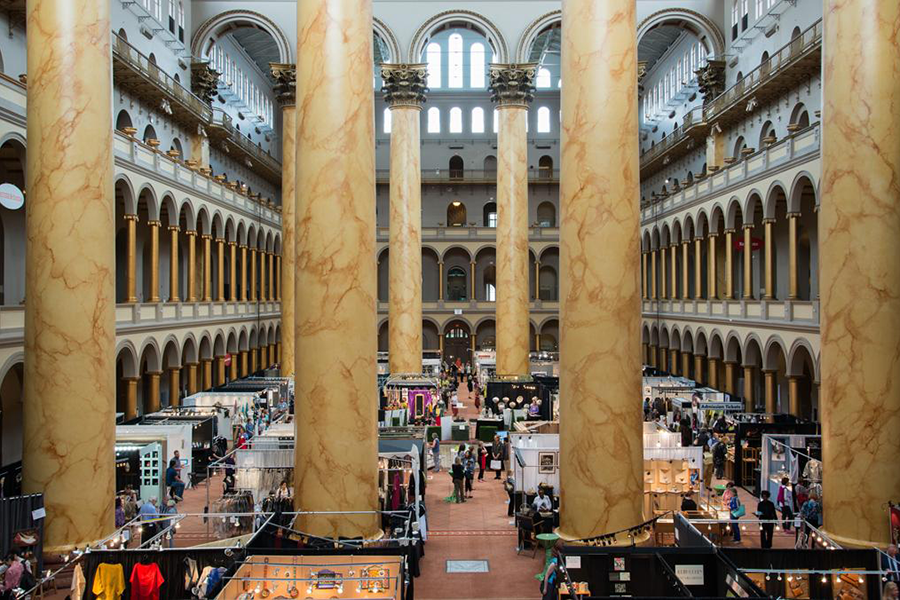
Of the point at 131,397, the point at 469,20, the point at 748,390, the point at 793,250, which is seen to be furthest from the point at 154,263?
the point at 748,390

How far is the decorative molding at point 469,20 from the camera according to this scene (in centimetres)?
3095

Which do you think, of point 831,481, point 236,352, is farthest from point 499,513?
point 236,352

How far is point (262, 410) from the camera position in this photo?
87.0ft

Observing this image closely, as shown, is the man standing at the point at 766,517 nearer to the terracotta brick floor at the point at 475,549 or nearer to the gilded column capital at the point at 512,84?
the terracotta brick floor at the point at 475,549

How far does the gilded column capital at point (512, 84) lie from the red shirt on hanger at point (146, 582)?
897 inches

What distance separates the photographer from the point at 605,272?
950 cm

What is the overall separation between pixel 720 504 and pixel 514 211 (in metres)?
14.8

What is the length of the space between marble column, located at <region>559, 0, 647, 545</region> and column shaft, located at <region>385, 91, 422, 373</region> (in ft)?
61.9

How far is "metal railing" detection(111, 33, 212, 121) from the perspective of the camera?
2838cm

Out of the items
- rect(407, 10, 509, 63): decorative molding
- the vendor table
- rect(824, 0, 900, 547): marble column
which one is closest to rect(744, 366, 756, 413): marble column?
rect(407, 10, 509, 63): decorative molding

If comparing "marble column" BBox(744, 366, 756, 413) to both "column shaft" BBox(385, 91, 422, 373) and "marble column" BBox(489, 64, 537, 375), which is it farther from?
"column shaft" BBox(385, 91, 422, 373)

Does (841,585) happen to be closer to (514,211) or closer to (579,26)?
(579,26)

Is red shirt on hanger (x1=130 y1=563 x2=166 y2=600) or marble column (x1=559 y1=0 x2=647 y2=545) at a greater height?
marble column (x1=559 y1=0 x2=647 y2=545)

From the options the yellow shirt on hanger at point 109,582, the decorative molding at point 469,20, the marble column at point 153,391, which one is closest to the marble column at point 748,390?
the decorative molding at point 469,20
